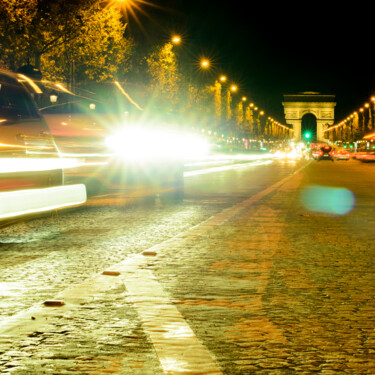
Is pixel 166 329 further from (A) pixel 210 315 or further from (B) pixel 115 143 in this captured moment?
(B) pixel 115 143

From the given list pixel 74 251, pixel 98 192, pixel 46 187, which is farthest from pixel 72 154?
pixel 74 251

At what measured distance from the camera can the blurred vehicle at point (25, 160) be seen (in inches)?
372

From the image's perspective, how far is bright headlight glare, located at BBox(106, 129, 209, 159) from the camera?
18.5 meters

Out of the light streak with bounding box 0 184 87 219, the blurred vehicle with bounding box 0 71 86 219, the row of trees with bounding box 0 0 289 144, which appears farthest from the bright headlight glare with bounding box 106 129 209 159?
the light streak with bounding box 0 184 87 219

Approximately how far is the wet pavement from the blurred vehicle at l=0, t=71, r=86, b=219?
174 centimetres

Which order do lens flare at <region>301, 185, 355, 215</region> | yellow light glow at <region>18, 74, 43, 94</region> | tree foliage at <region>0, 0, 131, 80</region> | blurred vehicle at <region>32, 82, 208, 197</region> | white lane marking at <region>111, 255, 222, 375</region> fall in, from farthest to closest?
tree foliage at <region>0, 0, 131, 80</region>, blurred vehicle at <region>32, 82, 208, 197</region>, lens flare at <region>301, 185, 355, 215</region>, yellow light glow at <region>18, 74, 43, 94</region>, white lane marking at <region>111, 255, 222, 375</region>

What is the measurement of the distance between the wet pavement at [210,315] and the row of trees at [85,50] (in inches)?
511

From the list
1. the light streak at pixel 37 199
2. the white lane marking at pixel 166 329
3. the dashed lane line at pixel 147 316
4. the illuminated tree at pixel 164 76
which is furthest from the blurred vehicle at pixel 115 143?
the illuminated tree at pixel 164 76

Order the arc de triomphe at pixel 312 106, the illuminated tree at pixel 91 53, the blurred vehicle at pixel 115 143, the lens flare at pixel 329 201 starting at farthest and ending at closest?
the arc de triomphe at pixel 312 106, the illuminated tree at pixel 91 53, the blurred vehicle at pixel 115 143, the lens flare at pixel 329 201

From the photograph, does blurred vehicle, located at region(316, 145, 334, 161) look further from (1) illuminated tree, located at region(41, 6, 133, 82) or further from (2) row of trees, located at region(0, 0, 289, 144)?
(1) illuminated tree, located at region(41, 6, 133, 82)

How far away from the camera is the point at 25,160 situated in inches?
394

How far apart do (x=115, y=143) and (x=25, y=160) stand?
8.42m

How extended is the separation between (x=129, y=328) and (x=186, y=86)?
6227 cm

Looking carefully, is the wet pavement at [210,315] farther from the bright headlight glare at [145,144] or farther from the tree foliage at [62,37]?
the tree foliage at [62,37]
